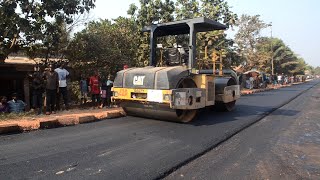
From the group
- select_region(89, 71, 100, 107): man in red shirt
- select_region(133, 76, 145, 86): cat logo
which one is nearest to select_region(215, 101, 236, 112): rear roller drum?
select_region(133, 76, 145, 86): cat logo

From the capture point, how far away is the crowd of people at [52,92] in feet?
32.3

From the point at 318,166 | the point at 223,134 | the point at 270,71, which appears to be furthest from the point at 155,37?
the point at 270,71

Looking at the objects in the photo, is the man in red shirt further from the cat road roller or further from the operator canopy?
the operator canopy

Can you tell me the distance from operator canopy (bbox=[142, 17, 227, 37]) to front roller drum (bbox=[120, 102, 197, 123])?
2.31 m

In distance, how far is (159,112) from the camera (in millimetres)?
8602

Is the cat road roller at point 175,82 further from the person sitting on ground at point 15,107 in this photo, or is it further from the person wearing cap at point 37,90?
the person sitting on ground at point 15,107

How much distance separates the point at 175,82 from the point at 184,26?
2.11m

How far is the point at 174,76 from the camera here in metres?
8.19

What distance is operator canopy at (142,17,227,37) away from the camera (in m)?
9.04

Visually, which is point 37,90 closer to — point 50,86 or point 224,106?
point 50,86

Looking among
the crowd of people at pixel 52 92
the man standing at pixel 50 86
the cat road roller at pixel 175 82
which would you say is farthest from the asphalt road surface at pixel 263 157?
the man standing at pixel 50 86

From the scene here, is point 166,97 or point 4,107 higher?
point 166,97

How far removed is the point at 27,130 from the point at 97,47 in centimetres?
654

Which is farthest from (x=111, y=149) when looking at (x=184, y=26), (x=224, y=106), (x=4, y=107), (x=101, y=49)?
(x=101, y=49)
